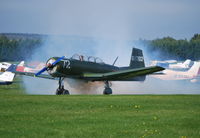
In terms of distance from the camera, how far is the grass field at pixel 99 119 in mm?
9852

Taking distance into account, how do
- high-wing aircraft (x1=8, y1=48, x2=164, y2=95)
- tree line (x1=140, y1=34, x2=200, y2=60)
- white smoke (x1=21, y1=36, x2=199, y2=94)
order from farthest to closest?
tree line (x1=140, y1=34, x2=200, y2=60) < white smoke (x1=21, y1=36, x2=199, y2=94) < high-wing aircraft (x1=8, y1=48, x2=164, y2=95)

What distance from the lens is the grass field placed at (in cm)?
985

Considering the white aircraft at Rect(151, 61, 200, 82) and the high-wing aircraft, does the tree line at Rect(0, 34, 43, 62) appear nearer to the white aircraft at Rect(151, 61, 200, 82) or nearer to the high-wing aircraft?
the white aircraft at Rect(151, 61, 200, 82)

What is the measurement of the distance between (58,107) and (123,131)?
400 centimetres

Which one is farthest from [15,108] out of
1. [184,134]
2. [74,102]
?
[184,134]

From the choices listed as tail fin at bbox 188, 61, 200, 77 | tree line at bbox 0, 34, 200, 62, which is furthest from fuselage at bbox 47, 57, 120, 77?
tree line at bbox 0, 34, 200, 62

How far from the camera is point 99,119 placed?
1141 centimetres

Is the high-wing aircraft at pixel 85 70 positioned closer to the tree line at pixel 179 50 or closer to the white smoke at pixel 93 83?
the white smoke at pixel 93 83

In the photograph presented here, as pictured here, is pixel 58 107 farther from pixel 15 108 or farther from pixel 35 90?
pixel 35 90

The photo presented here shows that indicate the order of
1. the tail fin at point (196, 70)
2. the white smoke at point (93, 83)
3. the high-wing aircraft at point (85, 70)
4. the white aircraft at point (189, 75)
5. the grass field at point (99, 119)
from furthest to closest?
the tail fin at point (196, 70) → the white aircraft at point (189, 75) → the white smoke at point (93, 83) → the high-wing aircraft at point (85, 70) → the grass field at point (99, 119)

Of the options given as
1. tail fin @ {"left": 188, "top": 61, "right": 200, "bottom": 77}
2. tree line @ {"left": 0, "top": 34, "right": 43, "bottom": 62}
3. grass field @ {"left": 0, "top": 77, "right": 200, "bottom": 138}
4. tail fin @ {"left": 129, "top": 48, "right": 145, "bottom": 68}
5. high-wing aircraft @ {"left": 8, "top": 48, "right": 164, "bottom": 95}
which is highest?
tree line @ {"left": 0, "top": 34, "right": 43, "bottom": 62}

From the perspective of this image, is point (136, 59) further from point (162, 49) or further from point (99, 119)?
point (162, 49)

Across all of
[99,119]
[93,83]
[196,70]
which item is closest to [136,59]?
[93,83]

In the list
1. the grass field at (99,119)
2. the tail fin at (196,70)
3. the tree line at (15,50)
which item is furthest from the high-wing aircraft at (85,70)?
the tree line at (15,50)
